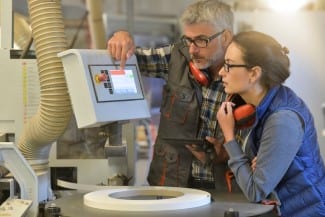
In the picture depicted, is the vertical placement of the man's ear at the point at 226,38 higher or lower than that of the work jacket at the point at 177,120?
higher

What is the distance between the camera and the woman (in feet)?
6.31

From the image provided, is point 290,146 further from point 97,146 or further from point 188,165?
point 97,146

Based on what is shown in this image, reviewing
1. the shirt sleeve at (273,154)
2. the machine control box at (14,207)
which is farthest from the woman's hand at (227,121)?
the machine control box at (14,207)

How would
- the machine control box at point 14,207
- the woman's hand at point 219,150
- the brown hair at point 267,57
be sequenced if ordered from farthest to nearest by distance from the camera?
the woman's hand at point 219,150 → the brown hair at point 267,57 → the machine control box at point 14,207

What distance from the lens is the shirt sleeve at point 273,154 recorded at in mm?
1912

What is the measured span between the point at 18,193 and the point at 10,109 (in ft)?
1.33

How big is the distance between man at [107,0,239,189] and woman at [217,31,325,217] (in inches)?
12.0

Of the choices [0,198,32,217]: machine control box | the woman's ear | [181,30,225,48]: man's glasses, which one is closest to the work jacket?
[181,30,225,48]: man's glasses

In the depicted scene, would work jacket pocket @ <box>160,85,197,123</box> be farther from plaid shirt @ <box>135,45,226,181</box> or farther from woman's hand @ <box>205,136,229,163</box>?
woman's hand @ <box>205,136,229,163</box>

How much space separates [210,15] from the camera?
2.35m

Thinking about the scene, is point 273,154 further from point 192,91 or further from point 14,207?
point 14,207

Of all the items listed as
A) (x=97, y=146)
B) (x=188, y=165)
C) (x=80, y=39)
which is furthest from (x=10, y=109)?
(x=80, y=39)

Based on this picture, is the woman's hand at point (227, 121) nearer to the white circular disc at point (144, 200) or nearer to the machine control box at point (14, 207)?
the white circular disc at point (144, 200)

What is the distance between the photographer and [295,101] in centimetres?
203
